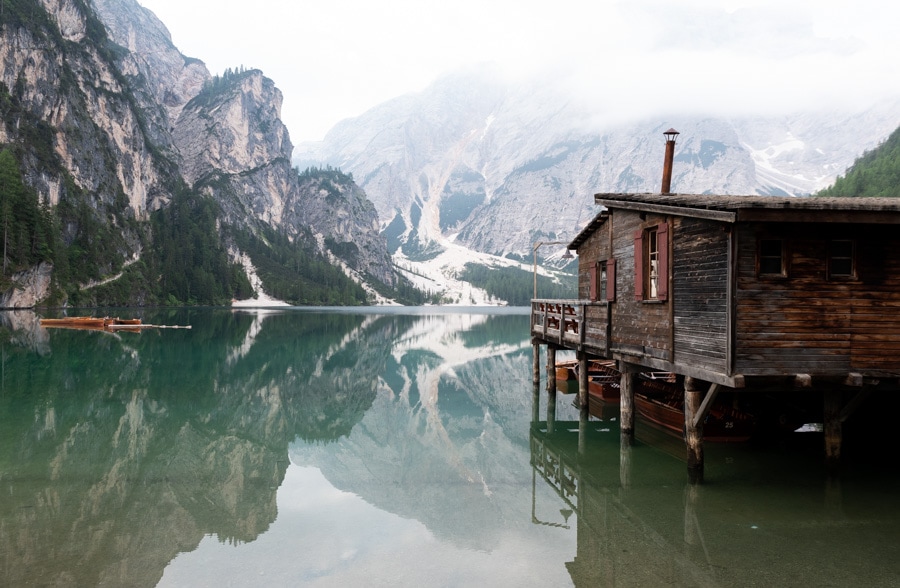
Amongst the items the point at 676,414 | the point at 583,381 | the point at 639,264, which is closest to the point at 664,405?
the point at 676,414

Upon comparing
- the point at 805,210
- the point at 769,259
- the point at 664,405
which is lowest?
the point at 664,405

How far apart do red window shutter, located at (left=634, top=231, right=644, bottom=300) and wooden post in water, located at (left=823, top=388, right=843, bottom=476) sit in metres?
5.69

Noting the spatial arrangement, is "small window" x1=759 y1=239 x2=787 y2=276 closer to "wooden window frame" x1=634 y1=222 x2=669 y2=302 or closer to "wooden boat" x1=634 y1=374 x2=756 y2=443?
"wooden window frame" x1=634 y1=222 x2=669 y2=302

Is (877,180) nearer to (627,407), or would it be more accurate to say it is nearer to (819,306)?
(627,407)

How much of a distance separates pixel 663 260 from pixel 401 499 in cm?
959

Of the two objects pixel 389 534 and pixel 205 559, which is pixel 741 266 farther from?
pixel 205 559

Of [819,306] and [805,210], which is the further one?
Result: [819,306]

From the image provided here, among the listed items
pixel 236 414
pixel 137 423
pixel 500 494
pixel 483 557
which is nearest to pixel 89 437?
pixel 137 423

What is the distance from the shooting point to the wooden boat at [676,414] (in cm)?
2062

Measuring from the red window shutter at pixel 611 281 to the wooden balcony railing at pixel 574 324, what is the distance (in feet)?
1.64

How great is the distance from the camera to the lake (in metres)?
11.4

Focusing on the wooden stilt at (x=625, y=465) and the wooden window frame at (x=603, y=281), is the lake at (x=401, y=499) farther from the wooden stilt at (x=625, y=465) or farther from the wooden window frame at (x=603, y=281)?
the wooden window frame at (x=603, y=281)

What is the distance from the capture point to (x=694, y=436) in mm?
16719

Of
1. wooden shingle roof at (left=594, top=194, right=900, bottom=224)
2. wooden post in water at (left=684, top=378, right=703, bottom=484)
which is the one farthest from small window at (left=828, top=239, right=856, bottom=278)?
wooden post in water at (left=684, top=378, right=703, bottom=484)
